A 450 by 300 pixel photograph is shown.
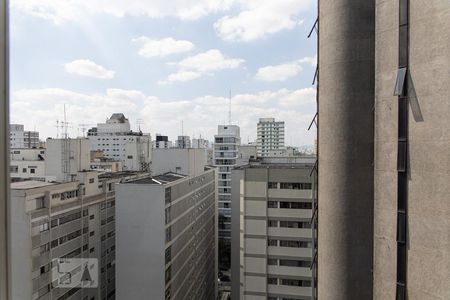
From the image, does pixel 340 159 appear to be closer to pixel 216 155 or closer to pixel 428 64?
pixel 428 64

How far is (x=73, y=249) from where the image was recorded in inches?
415

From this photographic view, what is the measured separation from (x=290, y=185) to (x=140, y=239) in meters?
4.72

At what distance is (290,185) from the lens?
8.70 meters

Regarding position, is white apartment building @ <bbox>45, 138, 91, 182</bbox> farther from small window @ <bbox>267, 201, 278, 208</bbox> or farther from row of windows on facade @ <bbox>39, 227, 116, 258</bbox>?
small window @ <bbox>267, 201, 278, 208</bbox>

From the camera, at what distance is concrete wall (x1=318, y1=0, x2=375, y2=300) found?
3.39m

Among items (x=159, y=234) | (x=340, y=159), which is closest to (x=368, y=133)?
(x=340, y=159)

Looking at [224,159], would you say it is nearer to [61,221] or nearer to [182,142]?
[182,142]

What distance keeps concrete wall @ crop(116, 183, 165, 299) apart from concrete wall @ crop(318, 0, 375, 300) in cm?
701

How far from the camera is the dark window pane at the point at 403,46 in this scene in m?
2.76

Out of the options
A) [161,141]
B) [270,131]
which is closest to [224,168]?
[161,141]

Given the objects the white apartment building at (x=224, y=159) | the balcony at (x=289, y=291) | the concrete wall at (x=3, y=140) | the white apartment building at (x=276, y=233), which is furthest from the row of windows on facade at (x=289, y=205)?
the white apartment building at (x=224, y=159)

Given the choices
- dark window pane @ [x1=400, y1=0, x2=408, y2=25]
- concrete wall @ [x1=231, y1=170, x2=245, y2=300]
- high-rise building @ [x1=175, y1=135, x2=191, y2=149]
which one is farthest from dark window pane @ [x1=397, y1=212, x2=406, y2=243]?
high-rise building @ [x1=175, y1=135, x2=191, y2=149]

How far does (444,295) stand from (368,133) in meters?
1.54

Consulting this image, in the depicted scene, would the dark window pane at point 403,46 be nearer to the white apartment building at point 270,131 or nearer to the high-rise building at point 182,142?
the high-rise building at point 182,142
